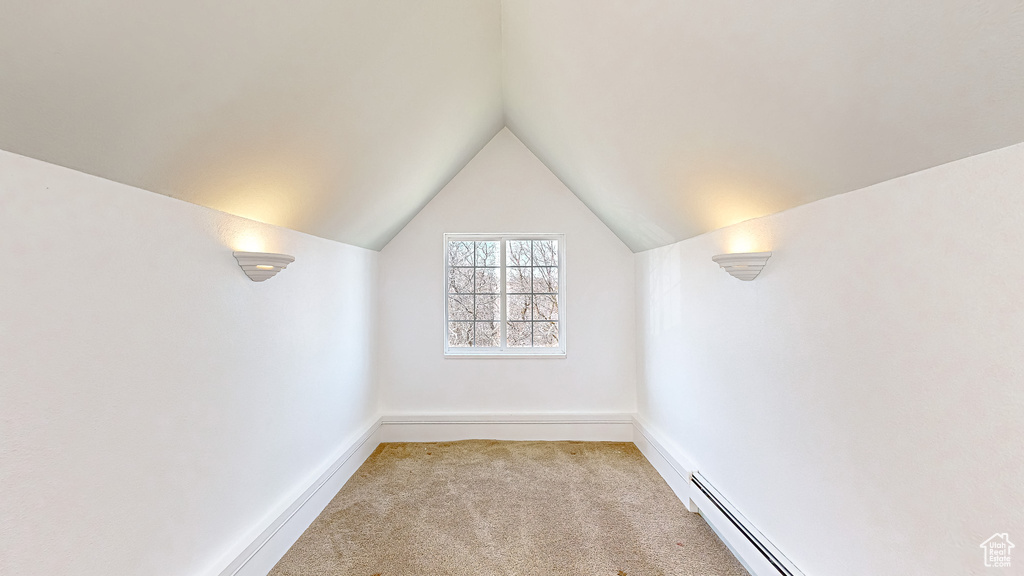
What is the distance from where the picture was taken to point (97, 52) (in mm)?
961

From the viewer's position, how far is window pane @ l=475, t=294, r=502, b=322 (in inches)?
162

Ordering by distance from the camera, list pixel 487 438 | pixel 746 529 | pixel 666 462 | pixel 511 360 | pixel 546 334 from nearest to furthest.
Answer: pixel 746 529 → pixel 666 462 → pixel 487 438 → pixel 511 360 → pixel 546 334

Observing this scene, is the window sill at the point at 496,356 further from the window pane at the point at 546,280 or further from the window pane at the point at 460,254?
the window pane at the point at 460,254

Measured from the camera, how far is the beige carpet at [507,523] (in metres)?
2.10

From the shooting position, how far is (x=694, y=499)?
2.53 metres

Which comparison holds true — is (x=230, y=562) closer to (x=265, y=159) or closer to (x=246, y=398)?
(x=246, y=398)

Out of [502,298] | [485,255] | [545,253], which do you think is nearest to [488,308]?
[502,298]

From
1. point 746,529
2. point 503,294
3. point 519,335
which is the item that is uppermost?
point 503,294

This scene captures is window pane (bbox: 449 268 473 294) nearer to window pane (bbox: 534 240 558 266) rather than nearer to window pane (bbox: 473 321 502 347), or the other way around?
window pane (bbox: 473 321 502 347)

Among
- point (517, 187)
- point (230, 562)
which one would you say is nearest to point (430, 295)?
point (517, 187)

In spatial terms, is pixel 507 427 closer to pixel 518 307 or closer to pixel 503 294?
pixel 518 307

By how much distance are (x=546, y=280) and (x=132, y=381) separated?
3.21 meters

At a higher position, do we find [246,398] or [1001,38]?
[1001,38]

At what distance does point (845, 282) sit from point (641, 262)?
7.60 ft
